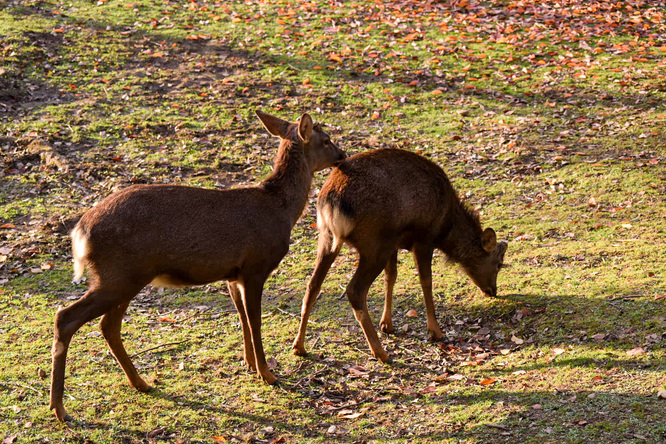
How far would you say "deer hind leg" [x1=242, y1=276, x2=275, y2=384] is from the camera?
7086mm

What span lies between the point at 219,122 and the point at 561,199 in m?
6.48

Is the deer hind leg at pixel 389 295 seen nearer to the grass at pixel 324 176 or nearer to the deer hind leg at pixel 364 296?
the grass at pixel 324 176

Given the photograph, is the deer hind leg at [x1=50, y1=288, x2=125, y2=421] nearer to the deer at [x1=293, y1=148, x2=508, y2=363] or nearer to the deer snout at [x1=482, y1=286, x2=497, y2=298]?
the deer at [x1=293, y1=148, x2=508, y2=363]

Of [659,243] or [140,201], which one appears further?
[659,243]

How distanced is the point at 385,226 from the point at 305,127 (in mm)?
1344

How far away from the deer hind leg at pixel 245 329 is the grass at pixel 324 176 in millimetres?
138

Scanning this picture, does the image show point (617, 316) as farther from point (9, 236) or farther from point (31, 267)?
point (9, 236)

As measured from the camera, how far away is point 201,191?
7.11 meters

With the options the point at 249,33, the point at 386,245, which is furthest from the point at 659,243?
the point at 249,33

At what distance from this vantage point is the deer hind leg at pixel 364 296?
7.60 m

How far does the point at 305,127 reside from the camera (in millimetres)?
7676

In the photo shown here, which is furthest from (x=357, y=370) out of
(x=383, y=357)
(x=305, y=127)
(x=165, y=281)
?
(x=305, y=127)

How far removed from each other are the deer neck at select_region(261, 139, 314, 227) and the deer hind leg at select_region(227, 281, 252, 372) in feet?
2.97

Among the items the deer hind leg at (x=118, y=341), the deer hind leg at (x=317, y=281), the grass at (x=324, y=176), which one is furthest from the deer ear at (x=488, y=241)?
the deer hind leg at (x=118, y=341)
